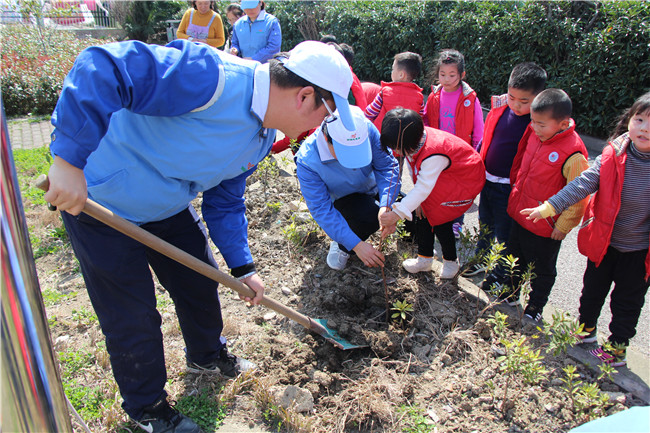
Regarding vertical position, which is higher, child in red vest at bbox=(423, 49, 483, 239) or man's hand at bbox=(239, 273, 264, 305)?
child in red vest at bbox=(423, 49, 483, 239)

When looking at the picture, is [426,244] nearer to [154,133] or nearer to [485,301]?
[485,301]

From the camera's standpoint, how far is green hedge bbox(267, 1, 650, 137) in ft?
18.4

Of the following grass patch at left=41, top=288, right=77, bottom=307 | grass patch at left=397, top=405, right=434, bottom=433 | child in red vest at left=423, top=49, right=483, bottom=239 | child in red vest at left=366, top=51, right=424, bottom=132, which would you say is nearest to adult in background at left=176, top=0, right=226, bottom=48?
child in red vest at left=366, top=51, right=424, bottom=132

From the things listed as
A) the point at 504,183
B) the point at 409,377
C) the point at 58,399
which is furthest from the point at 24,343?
the point at 504,183

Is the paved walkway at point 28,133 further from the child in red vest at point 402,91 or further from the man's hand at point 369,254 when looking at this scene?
the man's hand at point 369,254

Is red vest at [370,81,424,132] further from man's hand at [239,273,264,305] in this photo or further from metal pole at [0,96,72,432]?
metal pole at [0,96,72,432]

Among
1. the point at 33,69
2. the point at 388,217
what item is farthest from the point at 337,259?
the point at 33,69

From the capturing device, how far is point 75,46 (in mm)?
11266

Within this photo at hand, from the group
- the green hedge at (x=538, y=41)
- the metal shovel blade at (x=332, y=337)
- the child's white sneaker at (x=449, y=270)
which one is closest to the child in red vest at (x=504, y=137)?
the child's white sneaker at (x=449, y=270)

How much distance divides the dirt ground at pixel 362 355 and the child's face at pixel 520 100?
4.16 ft

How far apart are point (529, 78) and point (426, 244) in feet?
4.30

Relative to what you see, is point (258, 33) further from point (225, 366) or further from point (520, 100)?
point (225, 366)

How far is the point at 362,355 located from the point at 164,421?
1.18 metres

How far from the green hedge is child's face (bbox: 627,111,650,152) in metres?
3.96
